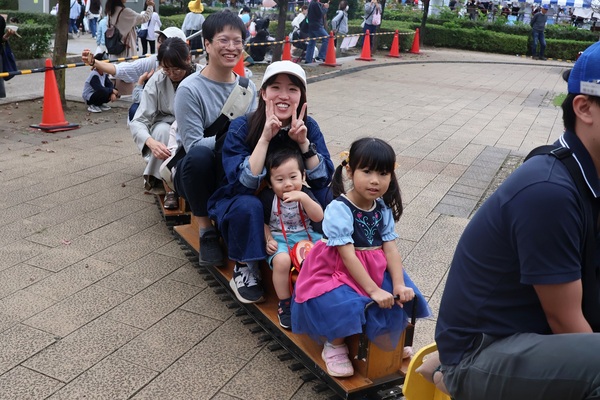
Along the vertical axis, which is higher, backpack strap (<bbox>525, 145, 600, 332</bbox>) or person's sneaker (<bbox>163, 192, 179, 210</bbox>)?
backpack strap (<bbox>525, 145, 600, 332</bbox>)

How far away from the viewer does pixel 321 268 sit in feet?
9.97

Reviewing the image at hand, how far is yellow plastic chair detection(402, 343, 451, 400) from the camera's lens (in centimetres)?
250

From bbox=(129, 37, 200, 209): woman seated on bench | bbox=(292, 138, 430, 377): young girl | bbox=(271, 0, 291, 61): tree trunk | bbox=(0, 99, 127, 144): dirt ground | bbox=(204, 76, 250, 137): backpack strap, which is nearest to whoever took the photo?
bbox=(292, 138, 430, 377): young girl

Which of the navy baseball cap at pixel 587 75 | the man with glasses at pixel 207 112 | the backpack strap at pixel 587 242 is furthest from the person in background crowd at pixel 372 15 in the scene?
the backpack strap at pixel 587 242

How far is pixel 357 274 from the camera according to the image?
293cm

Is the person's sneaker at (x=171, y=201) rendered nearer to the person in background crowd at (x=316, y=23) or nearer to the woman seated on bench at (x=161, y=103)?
the woman seated on bench at (x=161, y=103)

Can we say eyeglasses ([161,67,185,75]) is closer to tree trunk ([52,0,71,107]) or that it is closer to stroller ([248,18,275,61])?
tree trunk ([52,0,71,107])

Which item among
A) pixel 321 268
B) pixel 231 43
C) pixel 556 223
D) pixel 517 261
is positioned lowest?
pixel 321 268

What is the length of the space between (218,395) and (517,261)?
1.64 metres

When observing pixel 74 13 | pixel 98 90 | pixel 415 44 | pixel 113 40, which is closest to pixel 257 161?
pixel 98 90

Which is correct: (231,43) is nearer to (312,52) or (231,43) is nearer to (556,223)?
(556,223)

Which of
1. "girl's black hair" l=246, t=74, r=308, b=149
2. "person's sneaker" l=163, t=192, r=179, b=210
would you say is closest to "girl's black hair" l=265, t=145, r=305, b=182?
"girl's black hair" l=246, t=74, r=308, b=149

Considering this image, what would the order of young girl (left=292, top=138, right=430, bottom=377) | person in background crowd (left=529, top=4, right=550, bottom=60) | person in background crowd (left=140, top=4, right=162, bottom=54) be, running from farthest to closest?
person in background crowd (left=529, top=4, right=550, bottom=60) < person in background crowd (left=140, top=4, right=162, bottom=54) < young girl (left=292, top=138, right=430, bottom=377)

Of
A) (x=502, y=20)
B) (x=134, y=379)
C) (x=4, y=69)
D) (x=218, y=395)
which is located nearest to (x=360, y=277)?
(x=218, y=395)
